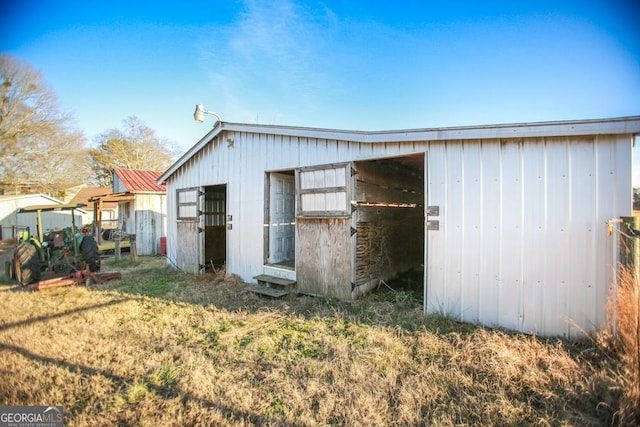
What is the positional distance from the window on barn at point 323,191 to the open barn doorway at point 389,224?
0.22m

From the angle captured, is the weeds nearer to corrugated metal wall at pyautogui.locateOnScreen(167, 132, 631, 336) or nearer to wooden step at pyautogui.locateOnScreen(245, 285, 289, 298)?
corrugated metal wall at pyautogui.locateOnScreen(167, 132, 631, 336)

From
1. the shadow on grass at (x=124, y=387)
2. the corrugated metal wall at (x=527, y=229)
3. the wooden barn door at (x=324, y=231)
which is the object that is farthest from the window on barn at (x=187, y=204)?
the corrugated metal wall at (x=527, y=229)

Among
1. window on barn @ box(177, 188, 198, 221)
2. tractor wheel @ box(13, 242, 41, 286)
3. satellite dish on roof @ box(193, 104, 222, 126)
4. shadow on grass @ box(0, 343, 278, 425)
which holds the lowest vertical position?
shadow on grass @ box(0, 343, 278, 425)

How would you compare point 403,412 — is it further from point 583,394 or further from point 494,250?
point 494,250

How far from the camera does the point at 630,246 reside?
9.32 ft

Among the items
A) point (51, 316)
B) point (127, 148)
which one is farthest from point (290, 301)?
point (127, 148)

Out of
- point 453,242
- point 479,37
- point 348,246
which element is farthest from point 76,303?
point 479,37

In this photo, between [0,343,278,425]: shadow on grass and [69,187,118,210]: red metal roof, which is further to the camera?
[69,187,118,210]: red metal roof

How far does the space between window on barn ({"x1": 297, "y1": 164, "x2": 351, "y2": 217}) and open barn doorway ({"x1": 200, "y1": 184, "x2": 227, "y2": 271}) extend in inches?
133

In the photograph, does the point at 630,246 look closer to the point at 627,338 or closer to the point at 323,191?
the point at 627,338

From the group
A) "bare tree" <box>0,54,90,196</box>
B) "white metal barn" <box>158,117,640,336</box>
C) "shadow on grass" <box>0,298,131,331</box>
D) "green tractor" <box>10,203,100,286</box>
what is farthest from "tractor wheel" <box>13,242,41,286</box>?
"white metal barn" <box>158,117,640,336</box>

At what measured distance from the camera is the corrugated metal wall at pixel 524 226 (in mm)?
3102

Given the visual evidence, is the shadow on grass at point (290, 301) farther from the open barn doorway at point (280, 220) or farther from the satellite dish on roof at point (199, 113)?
the satellite dish on roof at point (199, 113)

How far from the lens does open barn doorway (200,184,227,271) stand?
7691mm
